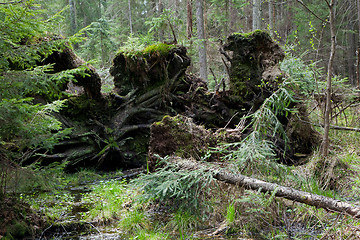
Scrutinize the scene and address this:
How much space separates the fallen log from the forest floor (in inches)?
4.4

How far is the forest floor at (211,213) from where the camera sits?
369 cm

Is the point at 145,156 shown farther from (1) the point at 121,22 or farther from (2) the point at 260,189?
(1) the point at 121,22

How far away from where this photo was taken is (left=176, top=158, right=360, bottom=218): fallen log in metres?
2.97

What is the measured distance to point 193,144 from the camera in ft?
17.4

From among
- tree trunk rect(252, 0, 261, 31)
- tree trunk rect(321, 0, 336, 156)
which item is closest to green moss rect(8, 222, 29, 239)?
tree trunk rect(321, 0, 336, 156)

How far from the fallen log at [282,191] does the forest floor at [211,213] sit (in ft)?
0.37

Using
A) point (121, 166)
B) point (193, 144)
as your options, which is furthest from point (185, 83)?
point (193, 144)

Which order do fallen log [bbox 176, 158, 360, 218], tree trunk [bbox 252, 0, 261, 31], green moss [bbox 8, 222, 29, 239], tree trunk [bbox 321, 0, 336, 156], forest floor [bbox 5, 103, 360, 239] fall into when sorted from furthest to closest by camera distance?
tree trunk [bbox 252, 0, 261, 31] < tree trunk [bbox 321, 0, 336, 156] < forest floor [bbox 5, 103, 360, 239] < green moss [bbox 8, 222, 29, 239] < fallen log [bbox 176, 158, 360, 218]

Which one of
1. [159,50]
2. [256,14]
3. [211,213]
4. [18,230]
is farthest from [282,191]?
[256,14]

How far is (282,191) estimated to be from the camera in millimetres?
3508

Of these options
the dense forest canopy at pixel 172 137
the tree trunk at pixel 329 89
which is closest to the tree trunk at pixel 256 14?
the dense forest canopy at pixel 172 137

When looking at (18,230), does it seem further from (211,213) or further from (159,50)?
(159,50)

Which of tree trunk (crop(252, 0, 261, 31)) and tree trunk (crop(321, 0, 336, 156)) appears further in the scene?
tree trunk (crop(252, 0, 261, 31))

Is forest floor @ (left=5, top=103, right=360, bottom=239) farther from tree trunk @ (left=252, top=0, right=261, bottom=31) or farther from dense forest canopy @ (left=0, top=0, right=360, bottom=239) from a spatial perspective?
tree trunk @ (left=252, top=0, right=261, bottom=31)
